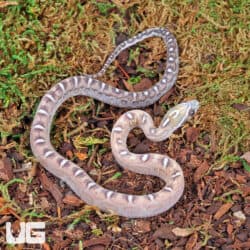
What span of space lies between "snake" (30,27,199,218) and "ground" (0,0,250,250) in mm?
141

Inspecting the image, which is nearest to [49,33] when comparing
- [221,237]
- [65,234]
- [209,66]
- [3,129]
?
[3,129]

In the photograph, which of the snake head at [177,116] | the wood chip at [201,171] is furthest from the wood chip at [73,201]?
the wood chip at [201,171]

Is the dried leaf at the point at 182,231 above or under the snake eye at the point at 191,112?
under

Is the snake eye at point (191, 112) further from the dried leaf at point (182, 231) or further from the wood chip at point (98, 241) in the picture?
the wood chip at point (98, 241)

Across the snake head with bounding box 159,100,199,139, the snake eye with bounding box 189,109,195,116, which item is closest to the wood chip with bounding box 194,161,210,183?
the snake head with bounding box 159,100,199,139

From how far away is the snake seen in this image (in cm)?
800

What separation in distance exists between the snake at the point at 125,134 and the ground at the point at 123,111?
14 centimetres

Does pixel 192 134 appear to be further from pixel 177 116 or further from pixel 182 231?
pixel 182 231

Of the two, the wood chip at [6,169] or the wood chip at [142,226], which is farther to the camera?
the wood chip at [6,169]

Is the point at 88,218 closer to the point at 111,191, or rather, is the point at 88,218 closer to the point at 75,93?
the point at 111,191

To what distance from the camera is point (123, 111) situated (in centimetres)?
920

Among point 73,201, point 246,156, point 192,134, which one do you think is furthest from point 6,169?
point 246,156

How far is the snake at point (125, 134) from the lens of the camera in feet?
26.2

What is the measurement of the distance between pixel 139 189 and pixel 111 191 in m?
0.44
